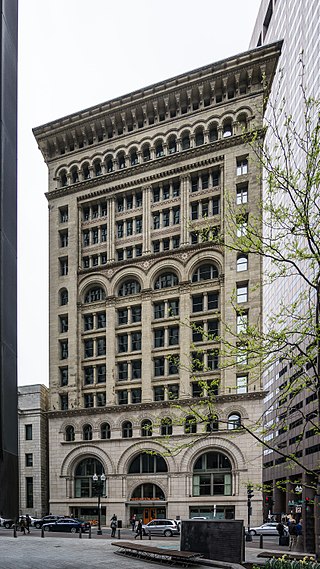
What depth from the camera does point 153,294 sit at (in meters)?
63.2

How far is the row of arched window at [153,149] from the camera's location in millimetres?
62594

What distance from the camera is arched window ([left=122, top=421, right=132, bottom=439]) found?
61562 mm

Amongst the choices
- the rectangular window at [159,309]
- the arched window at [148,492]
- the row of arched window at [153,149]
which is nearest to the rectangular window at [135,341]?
the rectangular window at [159,309]

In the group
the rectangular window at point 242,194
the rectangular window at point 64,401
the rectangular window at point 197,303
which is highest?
the rectangular window at point 242,194

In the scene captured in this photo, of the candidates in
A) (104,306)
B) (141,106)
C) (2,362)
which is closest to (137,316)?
(104,306)

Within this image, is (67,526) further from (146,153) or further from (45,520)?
(146,153)

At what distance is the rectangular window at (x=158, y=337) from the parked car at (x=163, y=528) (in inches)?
789

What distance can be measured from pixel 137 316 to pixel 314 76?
44.3 metres

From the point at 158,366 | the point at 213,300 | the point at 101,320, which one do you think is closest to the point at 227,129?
the point at 213,300

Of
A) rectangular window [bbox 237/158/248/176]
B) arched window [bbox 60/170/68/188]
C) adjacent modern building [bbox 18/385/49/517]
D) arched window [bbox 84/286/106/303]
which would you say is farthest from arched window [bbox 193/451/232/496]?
arched window [bbox 60/170/68/188]

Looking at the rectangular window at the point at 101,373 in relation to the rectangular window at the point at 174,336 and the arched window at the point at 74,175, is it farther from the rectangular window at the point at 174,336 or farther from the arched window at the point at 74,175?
the arched window at the point at 74,175

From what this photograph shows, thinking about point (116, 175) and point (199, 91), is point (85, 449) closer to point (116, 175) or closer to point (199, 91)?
point (116, 175)

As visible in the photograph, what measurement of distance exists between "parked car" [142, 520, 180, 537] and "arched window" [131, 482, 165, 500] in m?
12.5

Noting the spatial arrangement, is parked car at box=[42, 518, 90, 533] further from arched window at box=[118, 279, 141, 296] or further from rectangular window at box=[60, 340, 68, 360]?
arched window at box=[118, 279, 141, 296]
